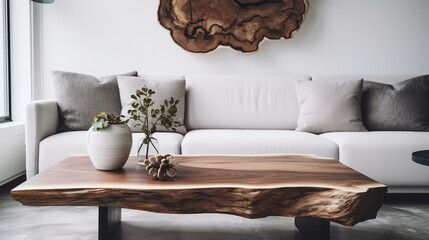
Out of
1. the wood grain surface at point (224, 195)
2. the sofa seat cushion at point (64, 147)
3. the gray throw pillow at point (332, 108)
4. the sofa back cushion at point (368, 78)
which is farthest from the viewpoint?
the sofa back cushion at point (368, 78)

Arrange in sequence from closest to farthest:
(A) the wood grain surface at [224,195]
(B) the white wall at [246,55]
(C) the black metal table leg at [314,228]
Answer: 1. (A) the wood grain surface at [224,195]
2. (C) the black metal table leg at [314,228]
3. (B) the white wall at [246,55]

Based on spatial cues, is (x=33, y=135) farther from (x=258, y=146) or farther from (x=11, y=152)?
(x=258, y=146)

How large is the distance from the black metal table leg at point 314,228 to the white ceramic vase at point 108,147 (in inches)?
34.2

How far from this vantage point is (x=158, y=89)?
2561 millimetres

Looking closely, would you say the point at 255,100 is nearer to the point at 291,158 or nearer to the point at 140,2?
the point at 291,158

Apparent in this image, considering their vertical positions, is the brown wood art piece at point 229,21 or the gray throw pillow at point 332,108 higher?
the brown wood art piece at point 229,21

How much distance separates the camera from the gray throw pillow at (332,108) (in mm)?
2543

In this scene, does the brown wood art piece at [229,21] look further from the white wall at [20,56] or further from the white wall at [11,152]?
the white wall at [11,152]

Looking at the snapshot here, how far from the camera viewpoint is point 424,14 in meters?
3.24

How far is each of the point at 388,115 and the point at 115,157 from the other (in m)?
2.08

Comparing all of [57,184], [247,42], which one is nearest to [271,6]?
[247,42]

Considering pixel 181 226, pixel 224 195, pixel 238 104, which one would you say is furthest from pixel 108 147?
pixel 238 104

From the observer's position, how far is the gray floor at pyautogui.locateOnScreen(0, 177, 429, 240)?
67.1 inches

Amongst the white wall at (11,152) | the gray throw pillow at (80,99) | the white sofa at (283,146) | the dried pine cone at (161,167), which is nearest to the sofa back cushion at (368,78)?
the white sofa at (283,146)
